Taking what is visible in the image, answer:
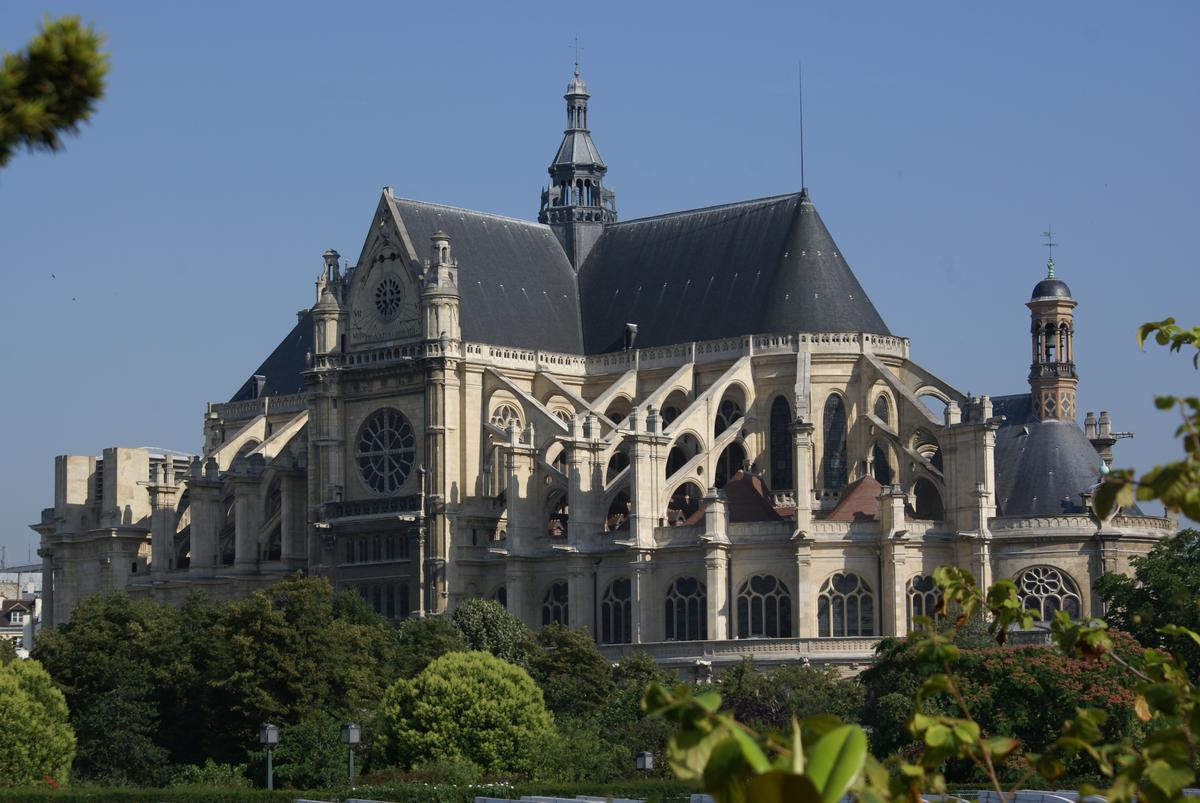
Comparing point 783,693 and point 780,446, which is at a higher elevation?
point 780,446

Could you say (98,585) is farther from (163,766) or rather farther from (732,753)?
(732,753)

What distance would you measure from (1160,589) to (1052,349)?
24173mm

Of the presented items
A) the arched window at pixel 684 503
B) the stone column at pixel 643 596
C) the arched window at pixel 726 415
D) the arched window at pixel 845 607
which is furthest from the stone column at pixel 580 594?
the arched window at pixel 845 607

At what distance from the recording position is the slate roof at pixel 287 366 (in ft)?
382

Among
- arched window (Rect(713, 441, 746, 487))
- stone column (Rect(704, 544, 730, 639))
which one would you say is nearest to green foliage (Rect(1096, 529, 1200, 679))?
stone column (Rect(704, 544, 730, 639))

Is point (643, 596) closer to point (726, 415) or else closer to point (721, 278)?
point (726, 415)

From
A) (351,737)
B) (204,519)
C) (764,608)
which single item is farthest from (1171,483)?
(204,519)

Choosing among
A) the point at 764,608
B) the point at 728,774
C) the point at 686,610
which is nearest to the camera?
the point at 728,774

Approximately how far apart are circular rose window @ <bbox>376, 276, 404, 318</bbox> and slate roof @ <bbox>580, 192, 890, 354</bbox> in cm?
945

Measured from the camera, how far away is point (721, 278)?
330 ft

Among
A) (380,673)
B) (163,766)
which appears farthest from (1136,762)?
(380,673)

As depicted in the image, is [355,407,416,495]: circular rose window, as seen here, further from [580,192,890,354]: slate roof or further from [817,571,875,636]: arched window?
[817,571,875,636]: arched window

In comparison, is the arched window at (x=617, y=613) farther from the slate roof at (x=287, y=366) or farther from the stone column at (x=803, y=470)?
the slate roof at (x=287, y=366)

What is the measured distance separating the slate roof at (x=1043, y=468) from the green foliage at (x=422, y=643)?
22144mm
